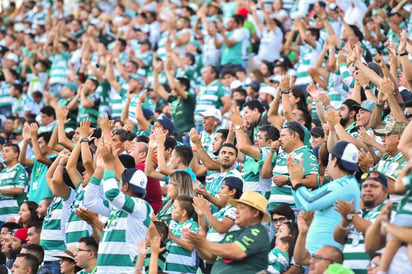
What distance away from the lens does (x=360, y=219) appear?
20.9ft

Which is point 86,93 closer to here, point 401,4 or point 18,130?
point 18,130

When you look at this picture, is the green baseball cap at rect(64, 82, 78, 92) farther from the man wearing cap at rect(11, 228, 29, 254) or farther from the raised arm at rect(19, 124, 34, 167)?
the man wearing cap at rect(11, 228, 29, 254)

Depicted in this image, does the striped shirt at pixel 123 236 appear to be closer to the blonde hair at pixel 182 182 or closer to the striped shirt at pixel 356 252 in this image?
the blonde hair at pixel 182 182

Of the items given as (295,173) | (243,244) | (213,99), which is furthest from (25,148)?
(243,244)

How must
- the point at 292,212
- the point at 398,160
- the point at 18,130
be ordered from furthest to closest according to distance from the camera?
1. the point at 18,130
2. the point at 292,212
3. the point at 398,160

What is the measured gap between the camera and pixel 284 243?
25.4ft

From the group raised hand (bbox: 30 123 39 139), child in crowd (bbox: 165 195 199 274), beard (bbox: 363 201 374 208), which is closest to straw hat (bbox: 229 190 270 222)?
beard (bbox: 363 201 374 208)

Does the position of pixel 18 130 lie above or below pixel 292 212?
below

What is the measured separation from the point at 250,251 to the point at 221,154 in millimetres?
3184

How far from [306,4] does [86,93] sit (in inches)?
254

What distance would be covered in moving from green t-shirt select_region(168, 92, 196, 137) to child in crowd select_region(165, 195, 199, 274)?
5859mm

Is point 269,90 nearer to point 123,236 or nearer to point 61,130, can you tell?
point 61,130

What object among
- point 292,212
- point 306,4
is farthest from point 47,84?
point 292,212

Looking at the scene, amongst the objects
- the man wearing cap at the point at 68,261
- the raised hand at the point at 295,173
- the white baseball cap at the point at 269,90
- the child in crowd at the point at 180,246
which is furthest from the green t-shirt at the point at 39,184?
the raised hand at the point at 295,173
